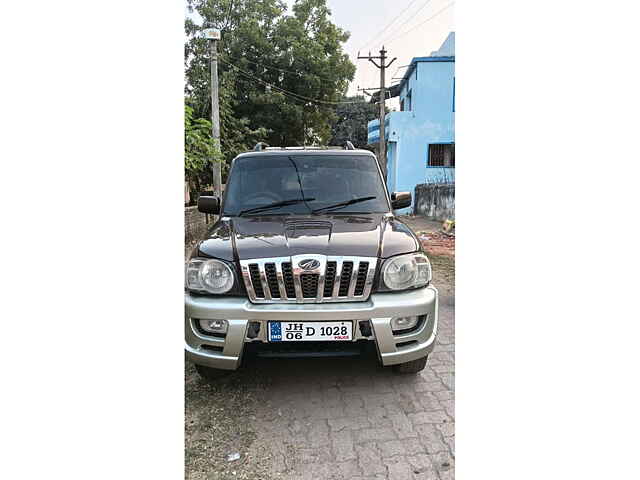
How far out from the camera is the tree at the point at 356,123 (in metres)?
21.4

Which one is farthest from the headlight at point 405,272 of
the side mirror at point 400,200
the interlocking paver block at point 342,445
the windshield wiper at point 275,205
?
the side mirror at point 400,200

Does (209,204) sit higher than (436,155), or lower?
lower

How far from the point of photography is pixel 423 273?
2664mm

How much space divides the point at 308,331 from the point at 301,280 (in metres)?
0.28

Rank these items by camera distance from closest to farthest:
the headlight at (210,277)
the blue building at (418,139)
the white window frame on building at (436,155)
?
the headlight at (210,277) → the blue building at (418,139) → the white window frame on building at (436,155)

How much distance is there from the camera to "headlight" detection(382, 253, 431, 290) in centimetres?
257

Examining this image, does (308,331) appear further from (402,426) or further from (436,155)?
(436,155)

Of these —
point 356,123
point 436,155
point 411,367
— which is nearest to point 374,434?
point 411,367

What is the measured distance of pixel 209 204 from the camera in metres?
3.59

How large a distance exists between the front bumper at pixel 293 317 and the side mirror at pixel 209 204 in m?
1.16

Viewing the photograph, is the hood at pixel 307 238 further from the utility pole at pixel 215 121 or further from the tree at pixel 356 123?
the tree at pixel 356 123

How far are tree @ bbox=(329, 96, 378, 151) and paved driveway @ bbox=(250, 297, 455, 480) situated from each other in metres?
18.7
